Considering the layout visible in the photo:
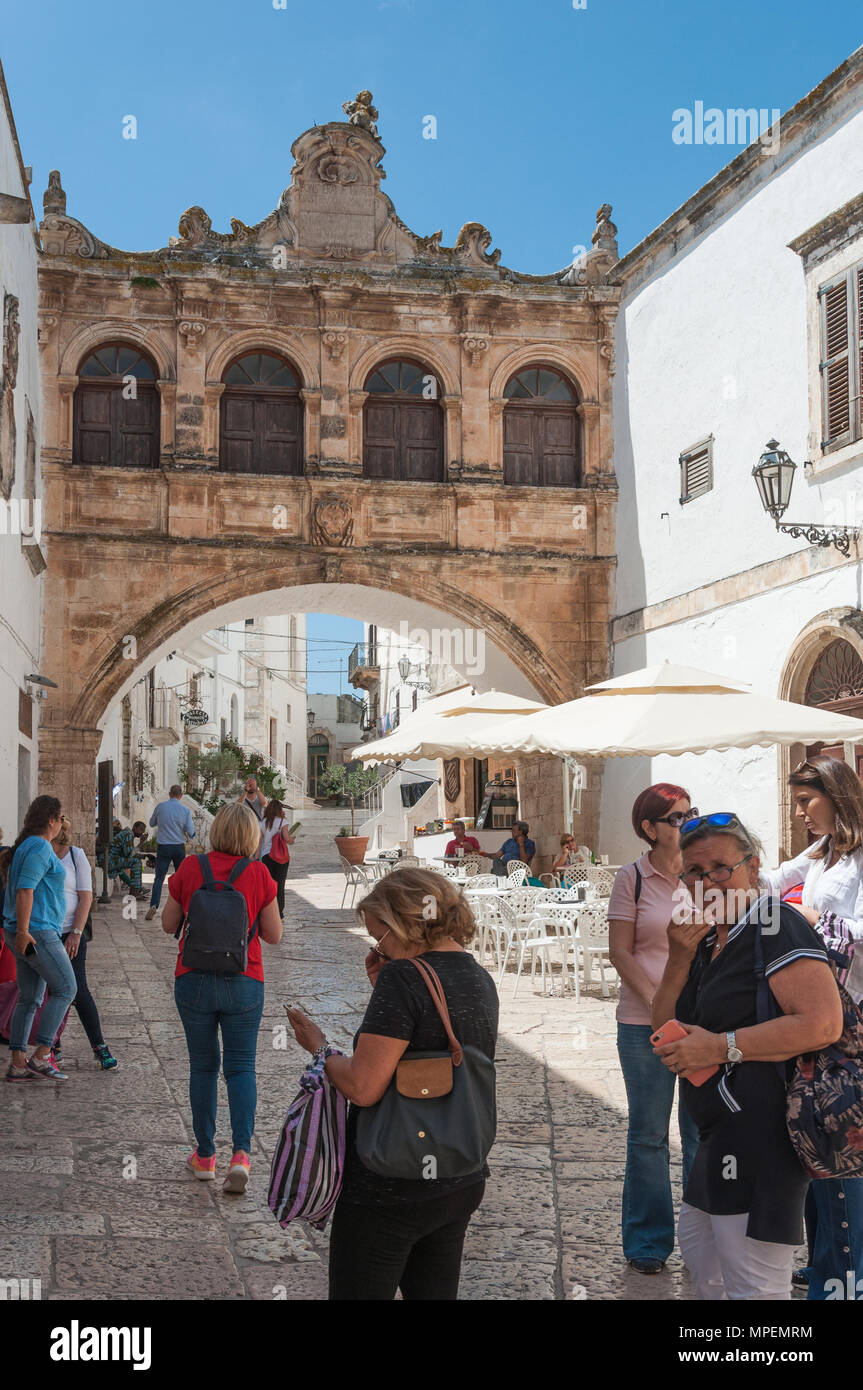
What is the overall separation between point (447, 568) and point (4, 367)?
7.16 meters

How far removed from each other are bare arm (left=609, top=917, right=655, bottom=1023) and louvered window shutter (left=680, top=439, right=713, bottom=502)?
11513 millimetres

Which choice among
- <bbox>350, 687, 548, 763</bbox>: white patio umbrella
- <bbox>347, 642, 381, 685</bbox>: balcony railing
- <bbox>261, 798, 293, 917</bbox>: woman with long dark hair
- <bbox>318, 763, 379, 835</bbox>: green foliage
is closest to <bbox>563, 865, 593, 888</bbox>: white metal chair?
<bbox>350, 687, 548, 763</bbox>: white patio umbrella

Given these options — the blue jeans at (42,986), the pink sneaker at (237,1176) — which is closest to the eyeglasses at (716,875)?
the pink sneaker at (237,1176)

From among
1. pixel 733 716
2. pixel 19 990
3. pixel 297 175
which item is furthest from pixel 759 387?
pixel 19 990

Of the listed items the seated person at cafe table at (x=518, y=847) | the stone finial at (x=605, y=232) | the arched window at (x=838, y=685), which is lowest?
the seated person at cafe table at (x=518, y=847)

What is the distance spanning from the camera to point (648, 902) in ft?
14.3

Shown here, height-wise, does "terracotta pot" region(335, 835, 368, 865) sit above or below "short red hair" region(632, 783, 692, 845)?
below

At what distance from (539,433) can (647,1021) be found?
14.8 meters

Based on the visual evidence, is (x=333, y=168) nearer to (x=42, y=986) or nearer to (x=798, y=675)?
(x=798, y=675)

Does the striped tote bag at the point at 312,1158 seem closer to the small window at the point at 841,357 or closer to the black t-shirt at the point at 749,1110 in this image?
the black t-shirt at the point at 749,1110

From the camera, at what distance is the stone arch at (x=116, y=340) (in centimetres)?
1709

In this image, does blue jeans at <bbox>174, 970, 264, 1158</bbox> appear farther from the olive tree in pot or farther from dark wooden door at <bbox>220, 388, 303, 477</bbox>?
the olive tree in pot

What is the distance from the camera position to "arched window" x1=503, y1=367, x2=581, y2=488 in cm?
1823

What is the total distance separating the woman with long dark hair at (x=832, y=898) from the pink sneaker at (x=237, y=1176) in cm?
216
